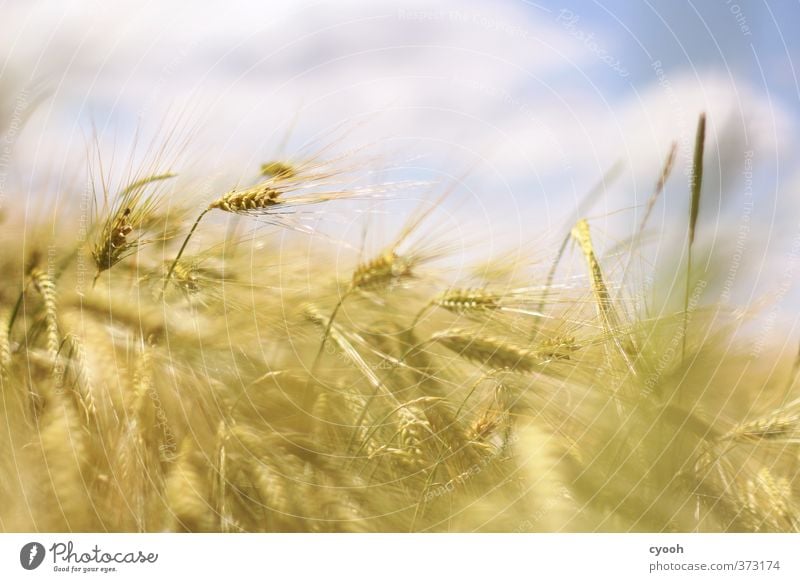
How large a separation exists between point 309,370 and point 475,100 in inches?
24.5

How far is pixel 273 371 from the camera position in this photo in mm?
1327

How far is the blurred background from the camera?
1339 mm

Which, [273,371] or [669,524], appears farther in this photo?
[669,524]

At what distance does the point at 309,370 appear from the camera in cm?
130

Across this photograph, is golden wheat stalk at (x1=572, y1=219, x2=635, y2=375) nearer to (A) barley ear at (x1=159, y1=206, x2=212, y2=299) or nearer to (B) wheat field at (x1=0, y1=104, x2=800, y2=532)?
(B) wheat field at (x1=0, y1=104, x2=800, y2=532)

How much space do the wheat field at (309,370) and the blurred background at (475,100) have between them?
8cm

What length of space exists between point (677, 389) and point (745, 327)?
23 centimetres

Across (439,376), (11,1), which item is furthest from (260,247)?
(11,1)
